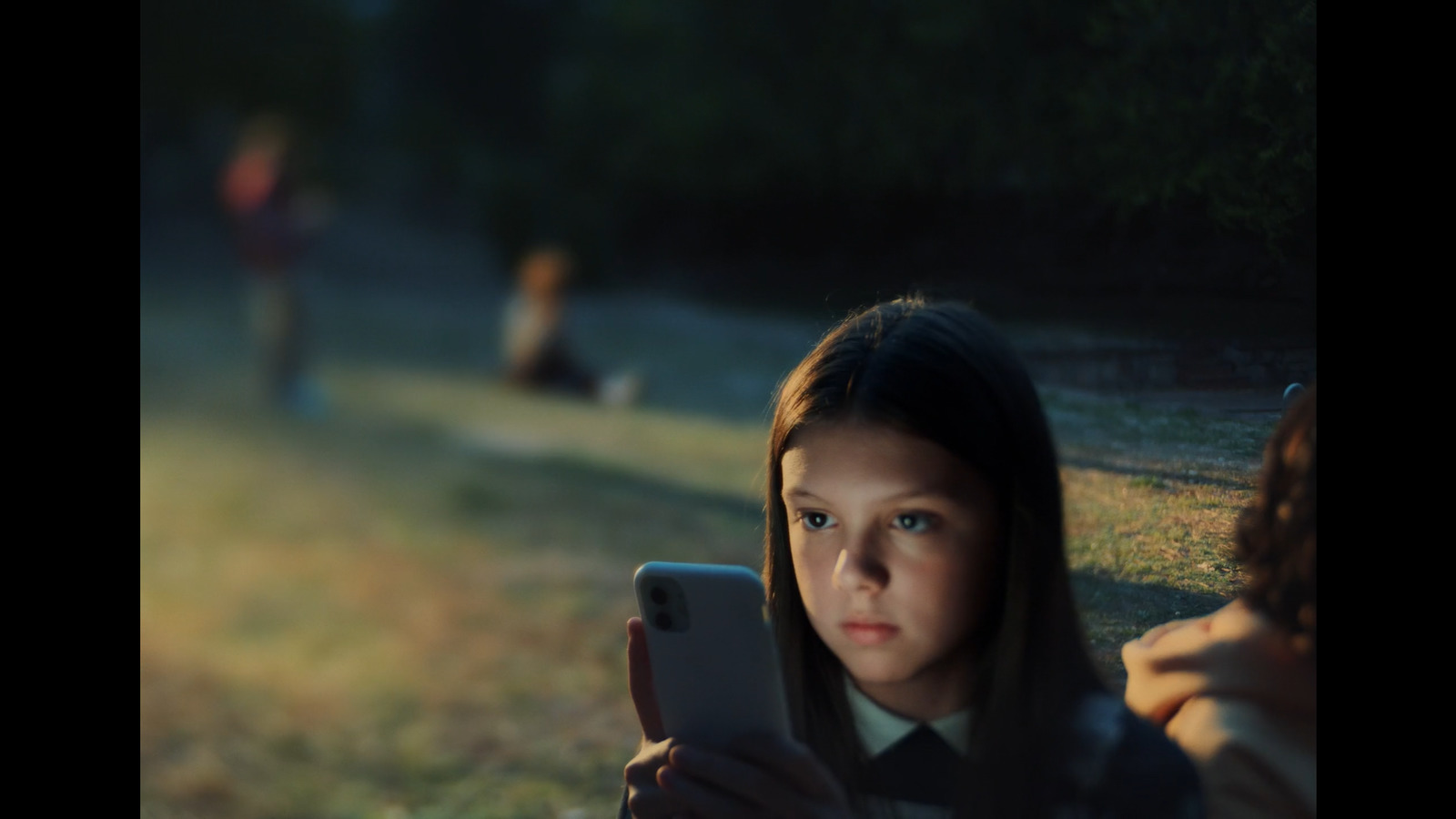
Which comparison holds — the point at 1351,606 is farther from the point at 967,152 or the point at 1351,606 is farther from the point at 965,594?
the point at 967,152

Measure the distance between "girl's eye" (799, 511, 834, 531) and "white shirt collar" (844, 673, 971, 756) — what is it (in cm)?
15

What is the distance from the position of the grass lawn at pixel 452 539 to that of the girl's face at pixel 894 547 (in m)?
0.23

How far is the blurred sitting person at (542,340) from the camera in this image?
5.71 meters

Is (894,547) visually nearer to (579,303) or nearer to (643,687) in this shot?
(643,687)

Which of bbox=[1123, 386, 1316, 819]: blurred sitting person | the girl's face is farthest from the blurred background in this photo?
the girl's face

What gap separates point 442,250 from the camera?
5883 mm

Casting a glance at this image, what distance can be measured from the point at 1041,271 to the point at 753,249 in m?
0.70

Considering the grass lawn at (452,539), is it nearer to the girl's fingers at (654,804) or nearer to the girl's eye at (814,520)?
the girl's eye at (814,520)

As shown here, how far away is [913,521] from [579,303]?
15.3 feet

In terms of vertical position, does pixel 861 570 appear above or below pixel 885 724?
above

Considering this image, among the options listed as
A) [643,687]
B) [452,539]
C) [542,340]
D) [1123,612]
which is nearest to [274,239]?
[542,340]

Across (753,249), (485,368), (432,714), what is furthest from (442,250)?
(753,249)

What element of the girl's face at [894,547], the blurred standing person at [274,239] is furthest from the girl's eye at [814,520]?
the blurred standing person at [274,239]

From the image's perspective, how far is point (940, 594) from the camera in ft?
3.51
